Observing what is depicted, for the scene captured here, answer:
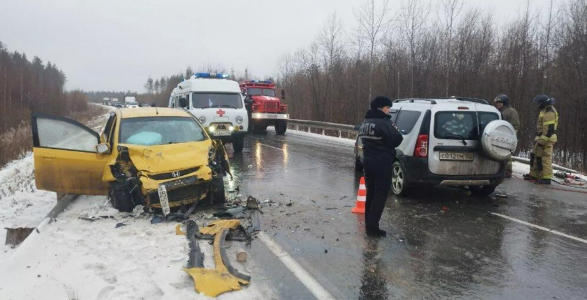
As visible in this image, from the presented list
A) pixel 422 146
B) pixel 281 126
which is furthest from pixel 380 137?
pixel 281 126

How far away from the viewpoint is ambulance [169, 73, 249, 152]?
44.3 feet

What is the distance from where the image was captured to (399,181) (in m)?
7.47

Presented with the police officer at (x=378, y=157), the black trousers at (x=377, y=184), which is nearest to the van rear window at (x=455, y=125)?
the police officer at (x=378, y=157)

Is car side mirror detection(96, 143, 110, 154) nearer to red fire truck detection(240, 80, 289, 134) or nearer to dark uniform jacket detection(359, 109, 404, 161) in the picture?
dark uniform jacket detection(359, 109, 404, 161)

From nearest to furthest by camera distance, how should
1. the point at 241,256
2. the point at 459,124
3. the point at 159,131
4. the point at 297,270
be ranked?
1. the point at 297,270
2. the point at 241,256
3. the point at 459,124
4. the point at 159,131

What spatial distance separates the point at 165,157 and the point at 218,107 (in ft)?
25.9

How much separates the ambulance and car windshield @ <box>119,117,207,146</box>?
5.27 metres

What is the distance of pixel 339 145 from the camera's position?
1692 cm

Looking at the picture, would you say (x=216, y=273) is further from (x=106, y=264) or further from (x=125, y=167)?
(x=125, y=167)

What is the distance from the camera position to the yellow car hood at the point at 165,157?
6.06 metres

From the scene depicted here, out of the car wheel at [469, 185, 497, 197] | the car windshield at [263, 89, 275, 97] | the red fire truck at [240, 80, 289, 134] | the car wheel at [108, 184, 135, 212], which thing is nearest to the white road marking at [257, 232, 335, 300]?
the car wheel at [108, 184, 135, 212]

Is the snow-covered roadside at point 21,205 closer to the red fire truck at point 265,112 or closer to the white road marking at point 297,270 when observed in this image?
the white road marking at point 297,270

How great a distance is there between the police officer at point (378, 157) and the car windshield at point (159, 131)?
3.41 m

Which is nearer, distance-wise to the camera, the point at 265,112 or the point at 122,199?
the point at 122,199
